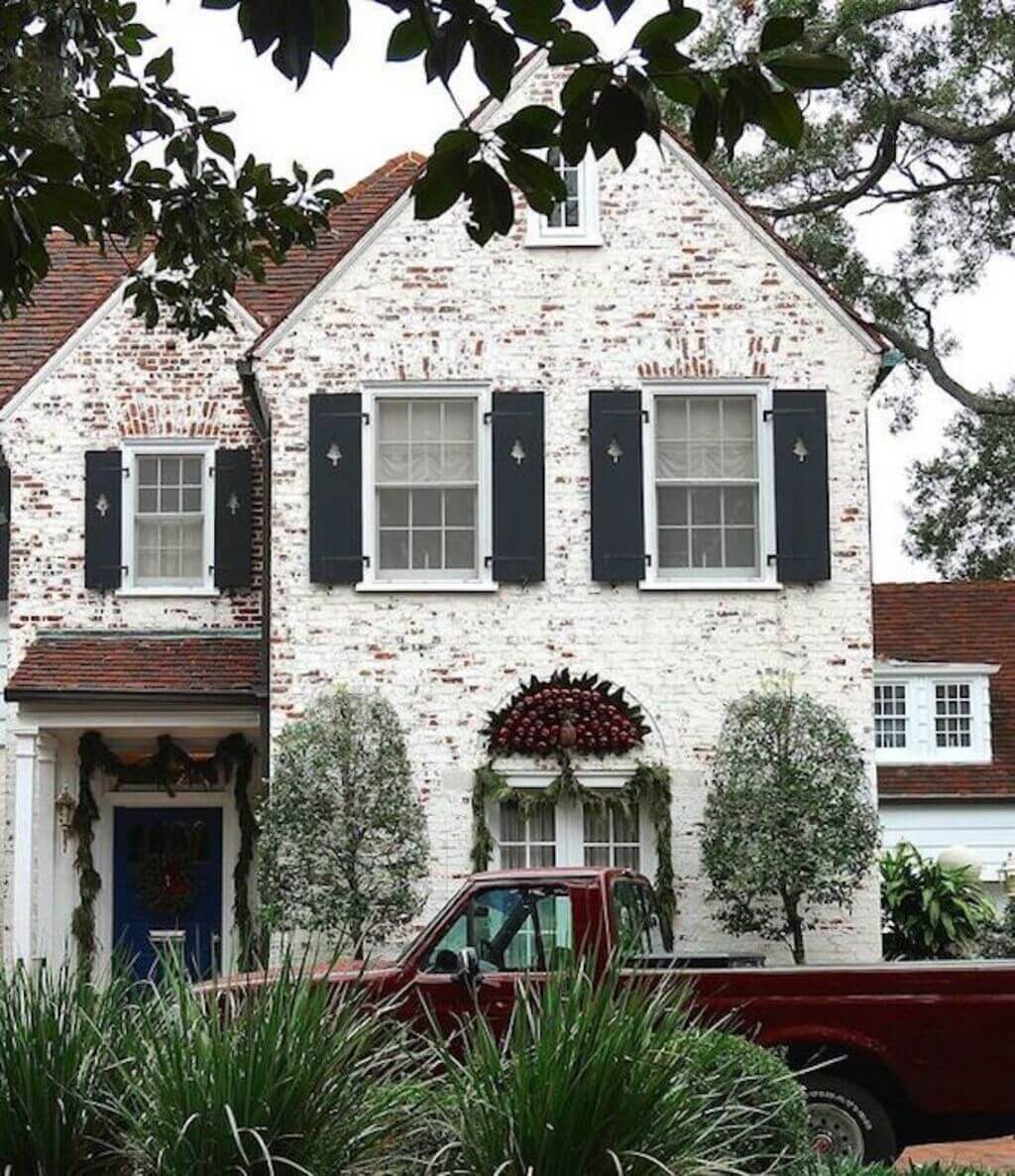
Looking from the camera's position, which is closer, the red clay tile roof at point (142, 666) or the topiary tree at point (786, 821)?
the topiary tree at point (786, 821)

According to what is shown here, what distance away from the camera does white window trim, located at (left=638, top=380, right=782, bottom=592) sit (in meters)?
17.6

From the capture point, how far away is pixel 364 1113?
655 cm

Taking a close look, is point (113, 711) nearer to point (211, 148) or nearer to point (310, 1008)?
point (211, 148)

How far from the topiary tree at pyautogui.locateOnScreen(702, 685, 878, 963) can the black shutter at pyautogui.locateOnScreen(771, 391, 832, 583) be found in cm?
114

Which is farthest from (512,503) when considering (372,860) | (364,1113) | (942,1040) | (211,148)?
(364,1113)

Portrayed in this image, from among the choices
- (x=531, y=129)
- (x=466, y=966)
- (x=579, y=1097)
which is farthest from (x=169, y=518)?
(x=531, y=129)

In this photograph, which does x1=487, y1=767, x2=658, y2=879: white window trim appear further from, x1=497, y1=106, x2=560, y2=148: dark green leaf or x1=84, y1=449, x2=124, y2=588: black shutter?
x1=497, y1=106, x2=560, y2=148: dark green leaf

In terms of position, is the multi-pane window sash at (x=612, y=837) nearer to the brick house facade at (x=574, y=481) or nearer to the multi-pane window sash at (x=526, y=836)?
the brick house facade at (x=574, y=481)

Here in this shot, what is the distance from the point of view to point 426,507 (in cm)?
1792

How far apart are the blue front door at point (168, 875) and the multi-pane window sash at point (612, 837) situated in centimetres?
473

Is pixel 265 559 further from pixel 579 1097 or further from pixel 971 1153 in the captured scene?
pixel 579 1097

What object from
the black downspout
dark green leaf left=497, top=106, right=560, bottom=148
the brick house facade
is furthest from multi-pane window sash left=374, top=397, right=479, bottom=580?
dark green leaf left=497, top=106, right=560, bottom=148

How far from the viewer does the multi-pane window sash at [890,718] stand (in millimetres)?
27312

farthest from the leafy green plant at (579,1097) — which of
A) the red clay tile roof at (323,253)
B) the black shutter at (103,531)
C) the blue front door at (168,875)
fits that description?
the red clay tile roof at (323,253)
